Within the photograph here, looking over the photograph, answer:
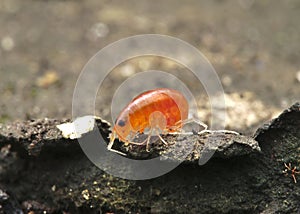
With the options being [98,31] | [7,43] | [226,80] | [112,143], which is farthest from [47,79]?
[112,143]

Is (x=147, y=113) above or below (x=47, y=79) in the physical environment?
below

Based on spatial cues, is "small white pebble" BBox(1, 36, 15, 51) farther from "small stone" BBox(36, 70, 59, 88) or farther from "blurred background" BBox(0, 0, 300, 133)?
"small stone" BBox(36, 70, 59, 88)

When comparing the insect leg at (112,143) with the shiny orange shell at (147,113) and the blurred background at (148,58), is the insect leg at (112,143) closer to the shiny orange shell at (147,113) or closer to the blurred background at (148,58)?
the shiny orange shell at (147,113)

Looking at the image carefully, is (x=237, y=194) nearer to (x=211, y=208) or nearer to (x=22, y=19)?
(x=211, y=208)

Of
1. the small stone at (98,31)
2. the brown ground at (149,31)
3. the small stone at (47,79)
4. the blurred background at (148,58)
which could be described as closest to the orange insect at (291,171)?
the blurred background at (148,58)

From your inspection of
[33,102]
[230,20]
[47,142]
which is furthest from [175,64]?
[47,142]

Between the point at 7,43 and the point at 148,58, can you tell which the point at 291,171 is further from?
Result: the point at 7,43
